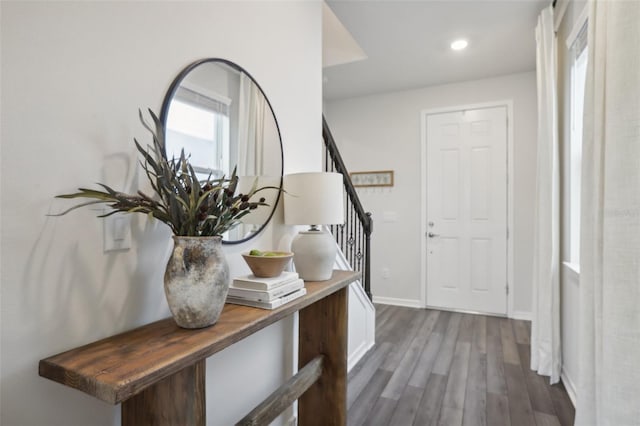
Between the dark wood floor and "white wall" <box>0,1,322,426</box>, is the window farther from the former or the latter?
"white wall" <box>0,1,322,426</box>

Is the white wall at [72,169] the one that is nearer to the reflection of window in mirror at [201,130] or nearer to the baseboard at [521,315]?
the reflection of window in mirror at [201,130]

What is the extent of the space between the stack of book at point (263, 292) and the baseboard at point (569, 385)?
6.73 ft

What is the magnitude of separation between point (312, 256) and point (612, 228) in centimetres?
119

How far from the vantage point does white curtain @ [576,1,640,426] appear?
1.22 m

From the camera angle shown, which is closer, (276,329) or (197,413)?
(197,413)

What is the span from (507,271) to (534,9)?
2.59m

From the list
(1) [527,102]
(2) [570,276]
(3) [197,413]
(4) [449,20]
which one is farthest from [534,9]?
(3) [197,413]

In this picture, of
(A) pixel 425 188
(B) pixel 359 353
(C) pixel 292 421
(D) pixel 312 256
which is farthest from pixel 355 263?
(D) pixel 312 256

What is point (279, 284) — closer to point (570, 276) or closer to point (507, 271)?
point (570, 276)

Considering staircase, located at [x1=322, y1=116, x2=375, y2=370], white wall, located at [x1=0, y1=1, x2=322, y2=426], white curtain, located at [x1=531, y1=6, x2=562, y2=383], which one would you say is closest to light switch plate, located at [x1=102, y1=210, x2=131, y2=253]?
white wall, located at [x1=0, y1=1, x2=322, y2=426]

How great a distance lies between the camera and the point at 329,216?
161cm

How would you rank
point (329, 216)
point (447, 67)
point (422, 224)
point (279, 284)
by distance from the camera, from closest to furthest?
point (279, 284) < point (329, 216) < point (447, 67) < point (422, 224)

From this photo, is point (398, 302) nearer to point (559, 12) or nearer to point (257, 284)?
point (559, 12)

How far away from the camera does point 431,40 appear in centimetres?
308
